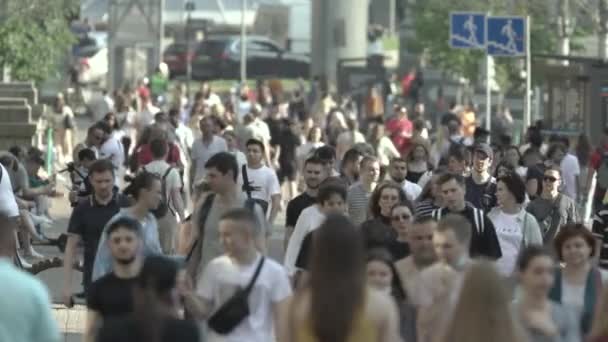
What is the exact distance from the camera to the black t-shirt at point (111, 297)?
10828mm

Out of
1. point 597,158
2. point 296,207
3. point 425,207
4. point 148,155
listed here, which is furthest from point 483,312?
point 597,158

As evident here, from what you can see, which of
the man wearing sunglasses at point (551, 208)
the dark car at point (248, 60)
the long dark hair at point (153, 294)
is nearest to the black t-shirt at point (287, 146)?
the man wearing sunglasses at point (551, 208)

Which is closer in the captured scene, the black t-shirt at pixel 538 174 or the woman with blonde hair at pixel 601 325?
the woman with blonde hair at pixel 601 325

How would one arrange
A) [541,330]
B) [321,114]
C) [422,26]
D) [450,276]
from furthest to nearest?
[422,26], [321,114], [450,276], [541,330]

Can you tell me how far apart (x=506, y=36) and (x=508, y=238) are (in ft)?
58.0

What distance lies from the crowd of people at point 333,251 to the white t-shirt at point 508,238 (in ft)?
0.04

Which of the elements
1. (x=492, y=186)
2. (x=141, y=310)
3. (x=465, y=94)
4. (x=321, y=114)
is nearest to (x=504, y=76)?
(x=465, y=94)

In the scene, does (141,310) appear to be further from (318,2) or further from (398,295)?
(318,2)

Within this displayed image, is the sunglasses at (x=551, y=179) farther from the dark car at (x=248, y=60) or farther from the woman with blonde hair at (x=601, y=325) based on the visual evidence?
the dark car at (x=248, y=60)

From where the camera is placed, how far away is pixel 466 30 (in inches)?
1404

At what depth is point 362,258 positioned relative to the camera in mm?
9594

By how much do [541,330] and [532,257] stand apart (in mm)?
397

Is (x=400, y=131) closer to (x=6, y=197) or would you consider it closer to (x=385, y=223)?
(x=6, y=197)

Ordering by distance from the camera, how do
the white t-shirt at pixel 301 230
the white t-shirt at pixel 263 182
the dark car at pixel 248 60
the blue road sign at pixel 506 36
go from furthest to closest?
the dark car at pixel 248 60 < the blue road sign at pixel 506 36 < the white t-shirt at pixel 263 182 < the white t-shirt at pixel 301 230
